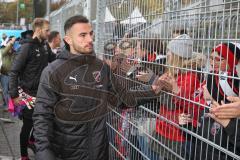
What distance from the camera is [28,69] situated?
577 centimetres

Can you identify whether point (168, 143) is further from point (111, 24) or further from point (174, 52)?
point (111, 24)

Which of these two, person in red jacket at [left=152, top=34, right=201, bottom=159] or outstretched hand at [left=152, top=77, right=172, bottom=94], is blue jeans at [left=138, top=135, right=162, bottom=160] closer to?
person in red jacket at [left=152, top=34, right=201, bottom=159]

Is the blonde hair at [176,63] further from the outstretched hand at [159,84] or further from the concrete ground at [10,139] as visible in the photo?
the concrete ground at [10,139]

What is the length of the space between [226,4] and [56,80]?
1.42m

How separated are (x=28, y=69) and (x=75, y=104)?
260cm

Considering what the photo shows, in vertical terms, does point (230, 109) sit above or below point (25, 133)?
above

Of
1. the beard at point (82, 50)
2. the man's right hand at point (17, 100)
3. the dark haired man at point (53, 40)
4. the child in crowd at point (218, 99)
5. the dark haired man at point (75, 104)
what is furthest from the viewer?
the dark haired man at point (53, 40)

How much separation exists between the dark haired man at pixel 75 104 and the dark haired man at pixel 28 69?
2.33 meters

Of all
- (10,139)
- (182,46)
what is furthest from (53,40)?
(182,46)

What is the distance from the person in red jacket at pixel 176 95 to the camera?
2.94 meters

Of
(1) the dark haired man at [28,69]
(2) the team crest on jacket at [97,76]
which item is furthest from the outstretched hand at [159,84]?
(1) the dark haired man at [28,69]

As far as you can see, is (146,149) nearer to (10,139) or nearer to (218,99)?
(218,99)

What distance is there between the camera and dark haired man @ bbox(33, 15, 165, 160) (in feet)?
10.8

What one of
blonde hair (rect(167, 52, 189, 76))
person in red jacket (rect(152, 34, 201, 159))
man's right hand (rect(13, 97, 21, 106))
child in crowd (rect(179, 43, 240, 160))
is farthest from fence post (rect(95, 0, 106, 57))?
child in crowd (rect(179, 43, 240, 160))
